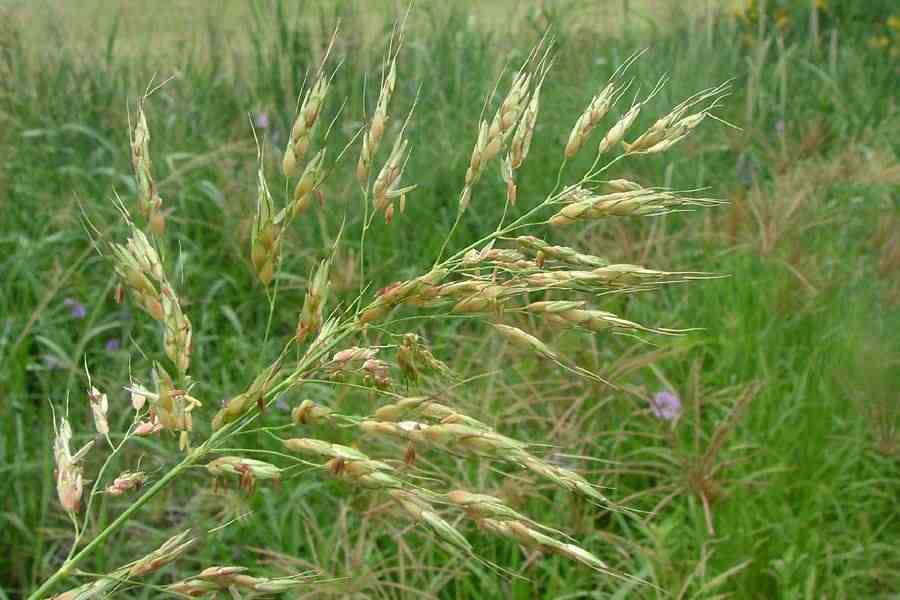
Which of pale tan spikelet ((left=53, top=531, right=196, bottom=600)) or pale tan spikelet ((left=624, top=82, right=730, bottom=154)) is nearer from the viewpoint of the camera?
pale tan spikelet ((left=53, top=531, right=196, bottom=600))

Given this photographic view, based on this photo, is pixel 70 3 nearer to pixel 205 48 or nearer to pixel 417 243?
pixel 205 48

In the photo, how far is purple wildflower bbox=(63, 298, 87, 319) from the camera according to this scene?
2.72m

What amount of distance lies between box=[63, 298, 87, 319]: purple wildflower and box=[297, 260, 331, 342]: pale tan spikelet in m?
2.15

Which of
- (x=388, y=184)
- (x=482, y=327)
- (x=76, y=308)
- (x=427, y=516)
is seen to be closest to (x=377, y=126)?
(x=388, y=184)

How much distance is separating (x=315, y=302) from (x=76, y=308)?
2.22 m

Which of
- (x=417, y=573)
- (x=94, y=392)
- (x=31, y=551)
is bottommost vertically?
(x=31, y=551)

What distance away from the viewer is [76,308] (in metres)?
2.77

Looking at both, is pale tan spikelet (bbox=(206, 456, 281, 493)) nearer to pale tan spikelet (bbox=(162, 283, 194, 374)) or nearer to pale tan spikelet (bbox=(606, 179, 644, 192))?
pale tan spikelet (bbox=(162, 283, 194, 374))

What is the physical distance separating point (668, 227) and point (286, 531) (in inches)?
64.9

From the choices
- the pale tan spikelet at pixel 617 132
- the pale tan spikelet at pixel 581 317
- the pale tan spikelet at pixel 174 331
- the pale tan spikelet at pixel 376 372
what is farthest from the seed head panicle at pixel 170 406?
the pale tan spikelet at pixel 617 132

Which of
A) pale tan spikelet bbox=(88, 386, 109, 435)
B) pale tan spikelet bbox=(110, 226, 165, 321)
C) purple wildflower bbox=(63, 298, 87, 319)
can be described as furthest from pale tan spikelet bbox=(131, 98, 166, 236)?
purple wildflower bbox=(63, 298, 87, 319)

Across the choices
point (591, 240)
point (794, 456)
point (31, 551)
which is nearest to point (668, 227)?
point (591, 240)

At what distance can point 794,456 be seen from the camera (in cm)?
219

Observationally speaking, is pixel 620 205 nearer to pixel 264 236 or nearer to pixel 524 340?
pixel 524 340
